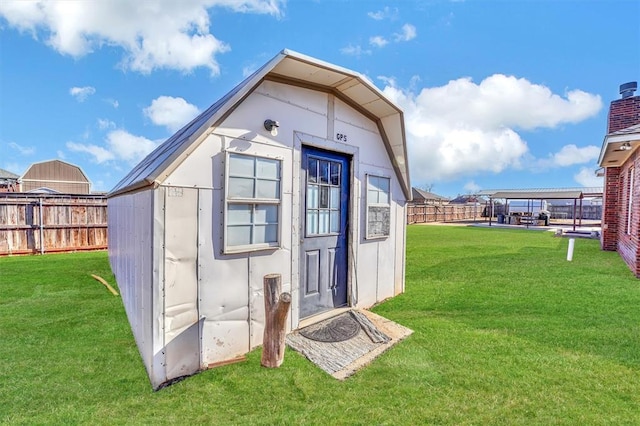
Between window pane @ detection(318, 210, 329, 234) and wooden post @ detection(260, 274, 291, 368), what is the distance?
1.45 m

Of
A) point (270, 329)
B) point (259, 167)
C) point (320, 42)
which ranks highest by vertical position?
point (320, 42)

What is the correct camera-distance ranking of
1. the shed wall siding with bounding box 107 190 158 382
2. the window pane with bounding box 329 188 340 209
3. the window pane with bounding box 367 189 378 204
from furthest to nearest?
the window pane with bounding box 367 189 378 204 < the window pane with bounding box 329 188 340 209 < the shed wall siding with bounding box 107 190 158 382

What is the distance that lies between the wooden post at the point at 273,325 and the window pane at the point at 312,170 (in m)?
1.63

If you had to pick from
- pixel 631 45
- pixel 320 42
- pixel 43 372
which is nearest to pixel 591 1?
pixel 631 45

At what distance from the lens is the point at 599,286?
613 cm

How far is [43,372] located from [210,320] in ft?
5.54

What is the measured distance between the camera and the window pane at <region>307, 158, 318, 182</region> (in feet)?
14.0

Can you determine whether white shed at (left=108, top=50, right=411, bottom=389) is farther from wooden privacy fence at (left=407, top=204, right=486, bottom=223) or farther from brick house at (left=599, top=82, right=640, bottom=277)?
wooden privacy fence at (left=407, top=204, right=486, bottom=223)

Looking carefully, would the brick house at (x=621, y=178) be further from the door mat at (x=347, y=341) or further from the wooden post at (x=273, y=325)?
the wooden post at (x=273, y=325)

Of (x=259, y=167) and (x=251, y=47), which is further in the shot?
(x=251, y=47)

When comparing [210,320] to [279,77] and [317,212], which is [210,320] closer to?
[317,212]

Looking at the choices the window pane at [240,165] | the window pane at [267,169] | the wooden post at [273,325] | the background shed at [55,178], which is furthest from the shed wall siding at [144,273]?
the background shed at [55,178]

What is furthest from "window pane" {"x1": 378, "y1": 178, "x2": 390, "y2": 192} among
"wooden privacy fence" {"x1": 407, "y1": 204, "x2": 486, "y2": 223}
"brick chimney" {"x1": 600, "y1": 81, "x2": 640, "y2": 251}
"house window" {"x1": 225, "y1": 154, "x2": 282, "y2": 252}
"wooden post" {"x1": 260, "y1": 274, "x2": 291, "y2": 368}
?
"wooden privacy fence" {"x1": 407, "y1": 204, "x2": 486, "y2": 223}

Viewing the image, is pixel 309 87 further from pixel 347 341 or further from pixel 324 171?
pixel 347 341
